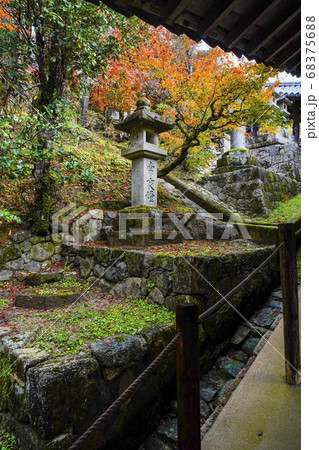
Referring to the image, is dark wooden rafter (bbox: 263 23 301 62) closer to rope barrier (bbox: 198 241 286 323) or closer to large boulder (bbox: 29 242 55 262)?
rope barrier (bbox: 198 241 286 323)

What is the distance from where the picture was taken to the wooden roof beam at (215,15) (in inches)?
82.6

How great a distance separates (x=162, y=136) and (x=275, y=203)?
4813mm

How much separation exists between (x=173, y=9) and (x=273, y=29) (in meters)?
0.98

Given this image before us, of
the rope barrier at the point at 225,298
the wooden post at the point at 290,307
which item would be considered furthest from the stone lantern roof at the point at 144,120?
the rope barrier at the point at 225,298

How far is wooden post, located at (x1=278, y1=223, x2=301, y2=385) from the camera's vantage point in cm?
231

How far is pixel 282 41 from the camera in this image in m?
2.58

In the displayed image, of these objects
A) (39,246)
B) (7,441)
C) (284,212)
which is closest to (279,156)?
(284,212)

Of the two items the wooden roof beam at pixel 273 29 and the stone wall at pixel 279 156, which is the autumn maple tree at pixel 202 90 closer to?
the stone wall at pixel 279 156

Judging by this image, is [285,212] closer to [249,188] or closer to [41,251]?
[249,188]

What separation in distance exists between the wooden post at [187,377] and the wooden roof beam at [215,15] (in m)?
2.41

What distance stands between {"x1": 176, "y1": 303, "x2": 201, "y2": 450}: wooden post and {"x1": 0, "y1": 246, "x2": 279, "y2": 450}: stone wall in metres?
1.15

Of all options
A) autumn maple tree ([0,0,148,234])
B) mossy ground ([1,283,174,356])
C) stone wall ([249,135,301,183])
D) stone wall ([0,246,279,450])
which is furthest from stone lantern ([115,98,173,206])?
stone wall ([249,135,301,183])

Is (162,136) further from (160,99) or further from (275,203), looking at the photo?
(275,203)

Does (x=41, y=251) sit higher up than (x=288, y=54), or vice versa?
(x=288, y=54)
